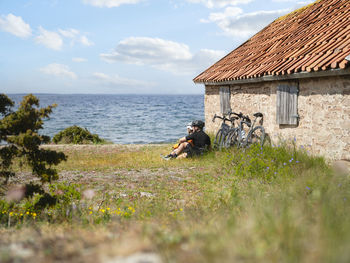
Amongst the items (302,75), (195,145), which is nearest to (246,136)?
(195,145)

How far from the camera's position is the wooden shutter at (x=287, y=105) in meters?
8.63

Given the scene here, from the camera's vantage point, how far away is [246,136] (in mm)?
10359

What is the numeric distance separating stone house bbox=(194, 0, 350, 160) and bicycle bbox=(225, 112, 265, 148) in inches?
13.7

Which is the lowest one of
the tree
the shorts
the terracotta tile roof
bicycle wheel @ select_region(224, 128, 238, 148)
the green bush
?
→ the green bush

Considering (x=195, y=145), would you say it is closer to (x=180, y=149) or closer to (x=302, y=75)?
(x=180, y=149)

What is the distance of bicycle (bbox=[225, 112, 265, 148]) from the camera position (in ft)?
32.1

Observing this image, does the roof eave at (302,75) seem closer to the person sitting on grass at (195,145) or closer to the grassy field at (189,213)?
the grassy field at (189,213)

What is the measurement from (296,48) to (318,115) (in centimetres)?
272

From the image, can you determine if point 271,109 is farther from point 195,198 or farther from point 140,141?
point 140,141

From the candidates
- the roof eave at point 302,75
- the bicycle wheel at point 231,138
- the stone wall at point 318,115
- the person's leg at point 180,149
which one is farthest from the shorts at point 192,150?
the roof eave at point 302,75

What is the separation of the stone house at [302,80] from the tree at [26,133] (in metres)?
5.91

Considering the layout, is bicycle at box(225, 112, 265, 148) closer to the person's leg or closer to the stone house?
the stone house

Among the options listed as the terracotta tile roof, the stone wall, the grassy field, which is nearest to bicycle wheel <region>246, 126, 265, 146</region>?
the stone wall

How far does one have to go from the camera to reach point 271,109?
31.6 ft
